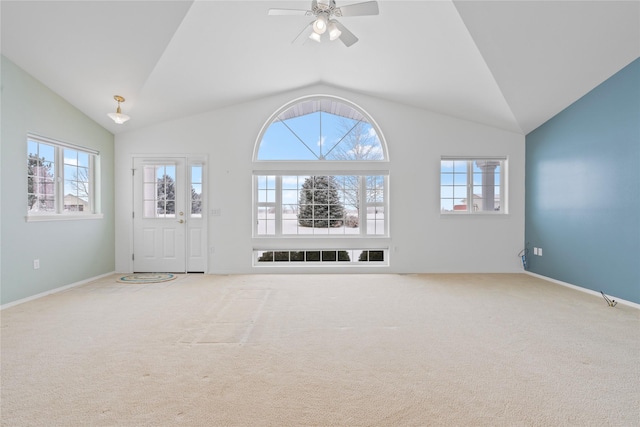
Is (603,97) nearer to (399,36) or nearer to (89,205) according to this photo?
(399,36)

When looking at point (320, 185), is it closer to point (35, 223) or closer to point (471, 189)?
point (471, 189)

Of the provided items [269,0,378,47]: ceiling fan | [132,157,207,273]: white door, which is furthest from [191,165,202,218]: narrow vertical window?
[269,0,378,47]: ceiling fan

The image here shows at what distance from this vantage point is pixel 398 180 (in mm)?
5840

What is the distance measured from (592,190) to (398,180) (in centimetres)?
267

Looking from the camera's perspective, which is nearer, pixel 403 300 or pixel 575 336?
pixel 575 336

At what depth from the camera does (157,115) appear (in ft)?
18.1

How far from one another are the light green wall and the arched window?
256 centimetres

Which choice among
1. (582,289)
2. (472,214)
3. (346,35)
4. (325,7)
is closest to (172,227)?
(346,35)

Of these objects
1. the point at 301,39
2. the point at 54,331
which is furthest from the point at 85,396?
the point at 301,39

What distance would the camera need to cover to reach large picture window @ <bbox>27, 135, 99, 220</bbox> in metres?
4.30

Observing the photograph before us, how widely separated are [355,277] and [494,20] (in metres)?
3.88

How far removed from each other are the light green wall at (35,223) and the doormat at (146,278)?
19.2 inches

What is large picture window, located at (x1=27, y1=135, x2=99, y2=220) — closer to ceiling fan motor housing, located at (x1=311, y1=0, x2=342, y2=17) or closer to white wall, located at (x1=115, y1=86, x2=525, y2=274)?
white wall, located at (x1=115, y1=86, x2=525, y2=274)

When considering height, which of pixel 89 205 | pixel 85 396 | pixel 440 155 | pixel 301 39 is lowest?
pixel 85 396
